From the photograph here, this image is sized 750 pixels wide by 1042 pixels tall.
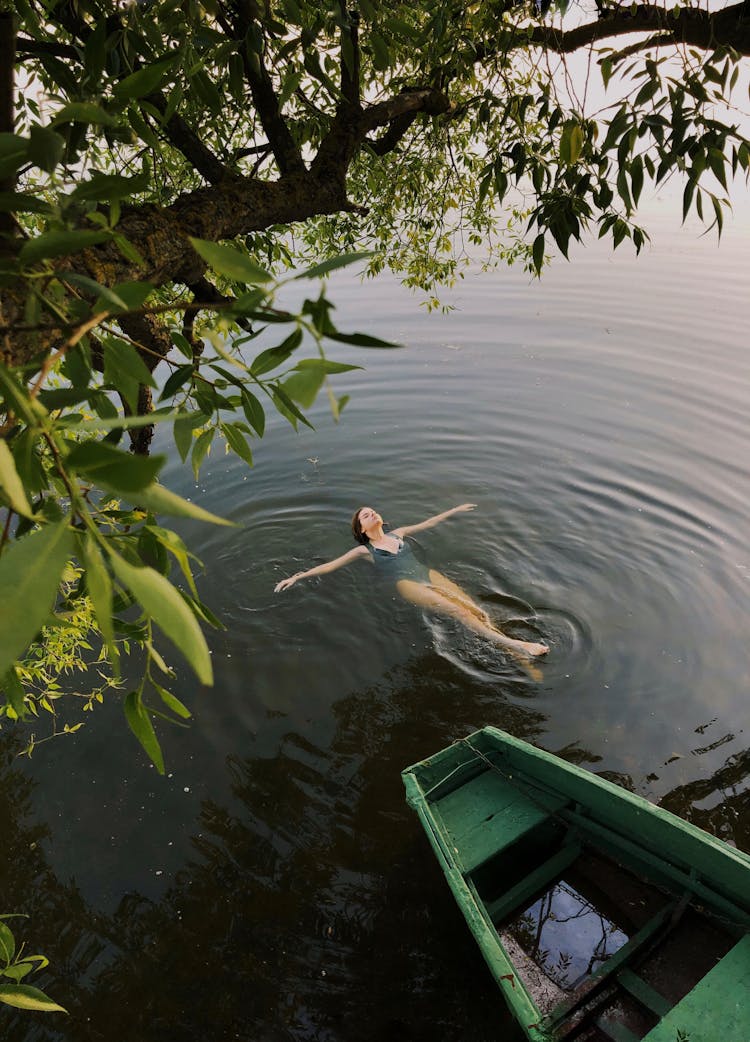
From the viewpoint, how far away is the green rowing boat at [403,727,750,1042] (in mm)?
3150

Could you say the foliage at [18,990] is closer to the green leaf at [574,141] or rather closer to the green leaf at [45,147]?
the green leaf at [45,147]

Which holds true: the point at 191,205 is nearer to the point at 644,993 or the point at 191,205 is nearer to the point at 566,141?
the point at 566,141

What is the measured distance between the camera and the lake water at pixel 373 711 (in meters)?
3.81

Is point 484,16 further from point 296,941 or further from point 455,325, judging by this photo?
point 455,325

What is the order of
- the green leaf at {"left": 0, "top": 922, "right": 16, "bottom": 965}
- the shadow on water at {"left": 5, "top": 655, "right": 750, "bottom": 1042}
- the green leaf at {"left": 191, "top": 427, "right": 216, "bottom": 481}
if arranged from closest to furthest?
the green leaf at {"left": 191, "top": 427, "right": 216, "bottom": 481}, the green leaf at {"left": 0, "top": 922, "right": 16, "bottom": 965}, the shadow on water at {"left": 5, "top": 655, "right": 750, "bottom": 1042}

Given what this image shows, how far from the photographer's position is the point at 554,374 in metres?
11.5

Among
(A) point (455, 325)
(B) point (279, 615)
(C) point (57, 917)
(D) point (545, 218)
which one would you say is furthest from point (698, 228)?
(C) point (57, 917)

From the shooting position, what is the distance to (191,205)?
2.92 meters

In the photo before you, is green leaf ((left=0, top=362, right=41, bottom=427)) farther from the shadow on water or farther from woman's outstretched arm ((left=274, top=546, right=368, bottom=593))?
woman's outstretched arm ((left=274, top=546, right=368, bottom=593))

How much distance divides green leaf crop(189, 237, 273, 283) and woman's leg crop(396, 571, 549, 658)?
5200 millimetres

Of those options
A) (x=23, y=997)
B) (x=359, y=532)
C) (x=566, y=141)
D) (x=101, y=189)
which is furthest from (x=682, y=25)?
(x=359, y=532)

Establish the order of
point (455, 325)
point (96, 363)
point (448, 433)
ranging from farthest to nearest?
1. point (455, 325)
2. point (448, 433)
3. point (96, 363)

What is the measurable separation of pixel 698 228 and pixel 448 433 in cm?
2132

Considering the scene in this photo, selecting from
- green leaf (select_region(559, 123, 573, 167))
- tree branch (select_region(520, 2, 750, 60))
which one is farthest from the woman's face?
green leaf (select_region(559, 123, 573, 167))
